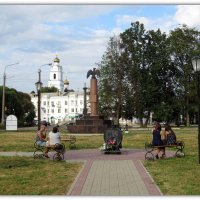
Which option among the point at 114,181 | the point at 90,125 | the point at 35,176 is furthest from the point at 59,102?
the point at 114,181

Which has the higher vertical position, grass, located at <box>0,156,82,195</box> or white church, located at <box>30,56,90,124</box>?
white church, located at <box>30,56,90,124</box>

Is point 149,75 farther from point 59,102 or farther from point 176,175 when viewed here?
point 59,102

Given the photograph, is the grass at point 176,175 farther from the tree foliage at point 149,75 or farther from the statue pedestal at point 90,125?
the tree foliage at point 149,75

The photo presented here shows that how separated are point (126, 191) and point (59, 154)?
742cm

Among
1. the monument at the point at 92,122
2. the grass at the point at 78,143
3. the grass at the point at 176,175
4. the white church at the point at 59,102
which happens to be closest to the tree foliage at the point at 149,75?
the monument at the point at 92,122

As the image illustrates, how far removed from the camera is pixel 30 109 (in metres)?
109

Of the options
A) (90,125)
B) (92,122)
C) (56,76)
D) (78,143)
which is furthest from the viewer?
Result: (56,76)

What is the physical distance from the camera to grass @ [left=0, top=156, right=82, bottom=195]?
977 centimetres

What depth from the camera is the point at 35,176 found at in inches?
474

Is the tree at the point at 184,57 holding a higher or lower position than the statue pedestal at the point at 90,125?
higher

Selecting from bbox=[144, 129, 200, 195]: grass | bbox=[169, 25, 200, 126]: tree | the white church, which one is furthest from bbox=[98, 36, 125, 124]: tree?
the white church

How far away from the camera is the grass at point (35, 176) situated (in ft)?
32.1

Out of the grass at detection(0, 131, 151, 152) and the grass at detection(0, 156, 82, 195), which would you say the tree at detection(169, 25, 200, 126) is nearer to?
the grass at detection(0, 131, 151, 152)

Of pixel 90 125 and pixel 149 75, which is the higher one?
pixel 149 75
